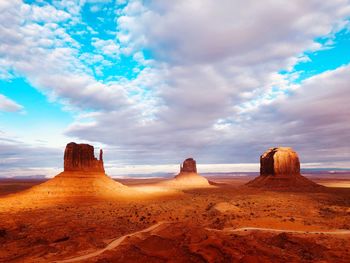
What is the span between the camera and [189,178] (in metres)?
106

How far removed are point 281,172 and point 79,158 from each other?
48.6 m

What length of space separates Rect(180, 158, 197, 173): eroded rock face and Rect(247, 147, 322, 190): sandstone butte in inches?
1680

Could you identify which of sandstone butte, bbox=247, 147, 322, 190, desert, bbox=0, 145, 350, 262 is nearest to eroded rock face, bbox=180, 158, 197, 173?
sandstone butte, bbox=247, 147, 322, 190

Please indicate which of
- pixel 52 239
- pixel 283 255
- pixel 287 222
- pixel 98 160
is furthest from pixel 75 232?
pixel 98 160

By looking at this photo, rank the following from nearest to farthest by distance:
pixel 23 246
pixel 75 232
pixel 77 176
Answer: pixel 23 246 → pixel 75 232 → pixel 77 176

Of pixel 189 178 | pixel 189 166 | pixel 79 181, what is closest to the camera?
pixel 79 181

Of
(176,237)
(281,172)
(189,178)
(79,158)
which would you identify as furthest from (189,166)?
(176,237)

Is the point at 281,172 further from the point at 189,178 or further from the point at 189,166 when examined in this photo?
the point at 189,166

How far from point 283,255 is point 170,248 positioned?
16.6ft

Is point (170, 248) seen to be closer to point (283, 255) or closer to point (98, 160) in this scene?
point (283, 255)

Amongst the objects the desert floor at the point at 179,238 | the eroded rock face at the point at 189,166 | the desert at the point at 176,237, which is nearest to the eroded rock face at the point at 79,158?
the desert at the point at 176,237

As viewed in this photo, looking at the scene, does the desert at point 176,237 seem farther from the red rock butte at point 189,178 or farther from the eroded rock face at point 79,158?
the red rock butte at point 189,178

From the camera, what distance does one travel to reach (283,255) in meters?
11.7

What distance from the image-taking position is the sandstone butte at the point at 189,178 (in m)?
99.9
